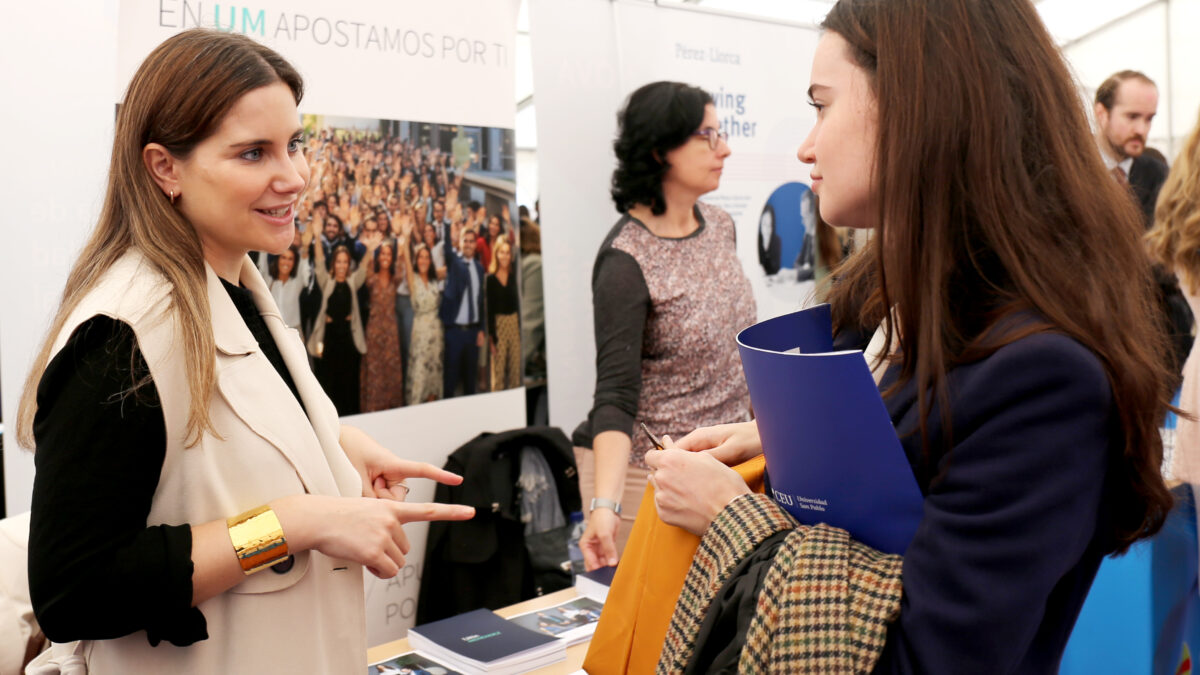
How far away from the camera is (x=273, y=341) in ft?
5.43

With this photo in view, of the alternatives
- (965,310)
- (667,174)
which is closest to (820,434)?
(965,310)

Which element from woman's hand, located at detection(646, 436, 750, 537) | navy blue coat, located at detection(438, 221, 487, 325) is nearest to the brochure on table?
woman's hand, located at detection(646, 436, 750, 537)

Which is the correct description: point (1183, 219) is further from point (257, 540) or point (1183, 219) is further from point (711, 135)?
point (257, 540)

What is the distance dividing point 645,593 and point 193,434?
700 millimetres

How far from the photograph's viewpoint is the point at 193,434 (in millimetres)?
1314

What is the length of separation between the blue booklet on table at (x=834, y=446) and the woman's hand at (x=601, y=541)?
1.35m

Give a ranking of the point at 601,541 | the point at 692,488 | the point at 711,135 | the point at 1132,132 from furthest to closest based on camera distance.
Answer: the point at 1132,132 < the point at 711,135 < the point at 601,541 < the point at 692,488

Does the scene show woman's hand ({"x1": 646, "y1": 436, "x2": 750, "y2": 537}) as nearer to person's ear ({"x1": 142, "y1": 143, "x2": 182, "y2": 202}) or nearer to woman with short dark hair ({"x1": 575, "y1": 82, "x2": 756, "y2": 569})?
person's ear ({"x1": 142, "y1": 143, "x2": 182, "y2": 202})

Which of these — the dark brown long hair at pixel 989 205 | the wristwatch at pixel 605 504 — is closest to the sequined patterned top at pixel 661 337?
the wristwatch at pixel 605 504

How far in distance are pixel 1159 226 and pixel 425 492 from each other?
2.71 meters

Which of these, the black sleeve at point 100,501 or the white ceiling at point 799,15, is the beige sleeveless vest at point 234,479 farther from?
the white ceiling at point 799,15

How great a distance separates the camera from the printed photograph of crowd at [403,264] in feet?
10.7

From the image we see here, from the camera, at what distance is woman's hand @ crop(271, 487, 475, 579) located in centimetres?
135

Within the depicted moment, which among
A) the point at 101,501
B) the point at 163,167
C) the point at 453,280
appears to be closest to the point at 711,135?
the point at 453,280
